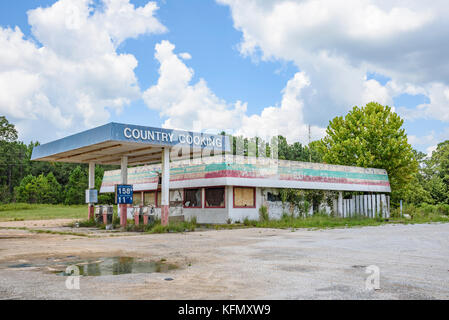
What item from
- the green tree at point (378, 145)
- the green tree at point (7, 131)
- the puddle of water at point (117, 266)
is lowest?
the puddle of water at point (117, 266)

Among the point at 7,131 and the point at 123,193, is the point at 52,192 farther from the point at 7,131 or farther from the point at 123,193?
the point at 123,193

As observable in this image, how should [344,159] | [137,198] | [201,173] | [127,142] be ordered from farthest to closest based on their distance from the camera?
[344,159] < [137,198] < [201,173] < [127,142]

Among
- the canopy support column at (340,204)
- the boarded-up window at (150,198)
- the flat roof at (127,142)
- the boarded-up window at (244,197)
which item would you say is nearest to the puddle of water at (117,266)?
the flat roof at (127,142)

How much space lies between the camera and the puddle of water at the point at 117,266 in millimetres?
8664

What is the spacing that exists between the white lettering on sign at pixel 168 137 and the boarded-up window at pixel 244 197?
493cm

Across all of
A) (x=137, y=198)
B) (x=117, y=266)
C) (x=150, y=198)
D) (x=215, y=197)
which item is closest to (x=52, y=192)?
(x=137, y=198)

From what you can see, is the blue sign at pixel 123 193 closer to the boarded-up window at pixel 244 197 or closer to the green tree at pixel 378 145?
the boarded-up window at pixel 244 197

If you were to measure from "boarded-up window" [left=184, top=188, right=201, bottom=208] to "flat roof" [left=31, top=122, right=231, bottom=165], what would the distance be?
10.6 ft

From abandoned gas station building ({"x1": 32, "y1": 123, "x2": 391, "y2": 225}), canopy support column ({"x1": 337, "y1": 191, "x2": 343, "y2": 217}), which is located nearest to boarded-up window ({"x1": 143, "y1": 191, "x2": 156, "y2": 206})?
abandoned gas station building ({"x1": 32, "y1": 123, "x2": 391, "y2": 225})

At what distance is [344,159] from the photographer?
1679 inches

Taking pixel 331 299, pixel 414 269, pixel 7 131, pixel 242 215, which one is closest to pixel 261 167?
pixel 242 215

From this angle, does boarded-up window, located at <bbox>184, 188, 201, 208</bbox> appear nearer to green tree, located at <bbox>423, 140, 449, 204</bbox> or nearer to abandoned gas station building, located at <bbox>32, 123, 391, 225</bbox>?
abandoned gas station building, located at <bbox>32, 123, 391, 225</bbox>

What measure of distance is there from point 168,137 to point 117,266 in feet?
36.5
